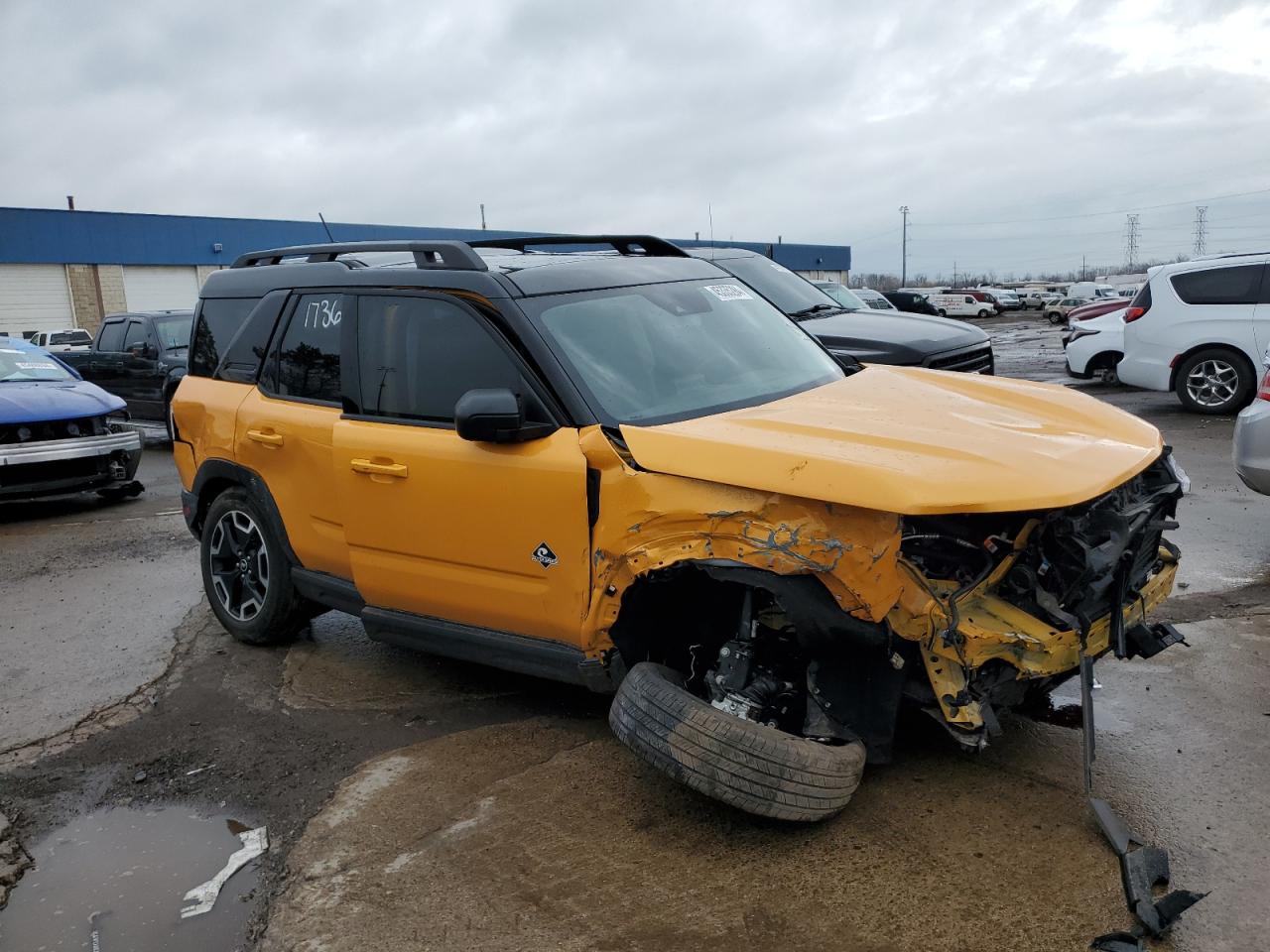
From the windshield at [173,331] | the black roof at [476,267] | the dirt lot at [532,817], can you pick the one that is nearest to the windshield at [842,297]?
the black roof at [476,267]

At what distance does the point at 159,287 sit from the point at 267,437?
1569 inches

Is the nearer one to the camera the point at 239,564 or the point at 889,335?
the point at 239,564

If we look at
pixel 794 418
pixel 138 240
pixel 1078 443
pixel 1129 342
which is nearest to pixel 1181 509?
pixel 1078 443

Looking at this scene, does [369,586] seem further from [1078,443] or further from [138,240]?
[138,240]

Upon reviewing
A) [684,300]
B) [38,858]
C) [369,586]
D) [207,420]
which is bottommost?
[38,858]

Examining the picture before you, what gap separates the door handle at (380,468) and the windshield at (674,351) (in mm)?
808

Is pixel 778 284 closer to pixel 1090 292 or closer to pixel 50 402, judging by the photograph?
pixel 50 402

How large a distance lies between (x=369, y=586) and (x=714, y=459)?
6.25 feet

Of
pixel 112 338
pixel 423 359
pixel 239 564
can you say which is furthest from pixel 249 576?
pixel 112 338

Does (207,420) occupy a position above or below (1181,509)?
above

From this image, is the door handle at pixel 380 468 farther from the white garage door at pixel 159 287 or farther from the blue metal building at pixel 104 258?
the white garage door at pixel 159 287

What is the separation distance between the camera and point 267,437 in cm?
491

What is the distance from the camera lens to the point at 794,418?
12.0 feet

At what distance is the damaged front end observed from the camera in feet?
10.4
